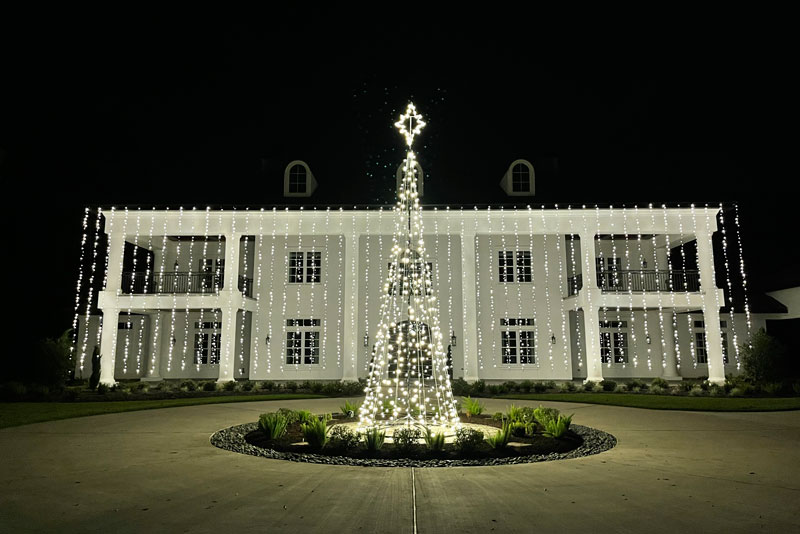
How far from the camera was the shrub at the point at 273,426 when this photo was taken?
7602 mm

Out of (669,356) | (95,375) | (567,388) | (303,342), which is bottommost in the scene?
(567,388)

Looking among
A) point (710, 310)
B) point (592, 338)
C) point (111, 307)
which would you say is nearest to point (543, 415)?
point (592, 338)

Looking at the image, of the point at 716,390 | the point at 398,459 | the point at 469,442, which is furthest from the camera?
the point at 716,390

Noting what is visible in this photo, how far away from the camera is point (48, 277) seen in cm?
2470

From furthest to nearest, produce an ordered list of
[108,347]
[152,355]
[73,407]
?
[152,355]
[108,347]
[73,407]

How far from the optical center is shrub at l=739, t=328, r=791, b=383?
17422mm

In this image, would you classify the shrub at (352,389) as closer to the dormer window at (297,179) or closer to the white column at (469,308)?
the white column at (469,308)

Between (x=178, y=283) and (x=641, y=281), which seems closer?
(x=641, y=281)

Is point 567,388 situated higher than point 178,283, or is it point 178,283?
point 178,283

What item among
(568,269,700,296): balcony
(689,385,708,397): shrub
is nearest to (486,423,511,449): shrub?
(689,385,708,397): shrub

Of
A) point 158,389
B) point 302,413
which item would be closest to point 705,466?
point 302,413

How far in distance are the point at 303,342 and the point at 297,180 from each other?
247 inches

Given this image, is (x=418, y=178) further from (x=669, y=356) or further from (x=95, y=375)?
(x=95, y=375)

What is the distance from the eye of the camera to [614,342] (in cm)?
2155
